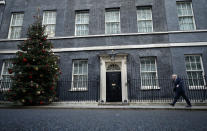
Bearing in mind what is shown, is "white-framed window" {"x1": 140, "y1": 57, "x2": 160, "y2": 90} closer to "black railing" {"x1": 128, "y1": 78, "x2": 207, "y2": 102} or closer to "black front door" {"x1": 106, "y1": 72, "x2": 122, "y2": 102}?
"black railing" {"x1": 128, "y1": 78, "x2": 207, "y2": 102}

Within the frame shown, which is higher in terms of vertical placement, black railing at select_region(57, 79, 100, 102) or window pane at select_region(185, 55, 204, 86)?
window pane at select_region(185, 55, 204, 86)

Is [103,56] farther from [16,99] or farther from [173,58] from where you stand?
[16,99]

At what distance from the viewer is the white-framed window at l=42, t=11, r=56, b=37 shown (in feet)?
39.5

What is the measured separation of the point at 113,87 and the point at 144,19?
20.9 ft

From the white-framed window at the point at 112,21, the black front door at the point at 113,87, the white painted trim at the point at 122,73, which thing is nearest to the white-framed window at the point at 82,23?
the white-framed window at the point at 112,21

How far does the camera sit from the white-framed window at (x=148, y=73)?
977 cm

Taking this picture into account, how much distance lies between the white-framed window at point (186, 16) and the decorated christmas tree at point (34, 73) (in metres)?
10.5

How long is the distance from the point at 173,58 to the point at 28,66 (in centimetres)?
1013

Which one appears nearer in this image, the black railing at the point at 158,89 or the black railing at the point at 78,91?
the black railing at the point at 158,89

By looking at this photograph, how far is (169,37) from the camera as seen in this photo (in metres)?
10.6

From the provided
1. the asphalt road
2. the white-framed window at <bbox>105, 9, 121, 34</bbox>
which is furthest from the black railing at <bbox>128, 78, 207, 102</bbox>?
the asphalt road

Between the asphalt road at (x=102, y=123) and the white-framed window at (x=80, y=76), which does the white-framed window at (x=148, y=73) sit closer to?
the white-framed window at (x=80, y=76)

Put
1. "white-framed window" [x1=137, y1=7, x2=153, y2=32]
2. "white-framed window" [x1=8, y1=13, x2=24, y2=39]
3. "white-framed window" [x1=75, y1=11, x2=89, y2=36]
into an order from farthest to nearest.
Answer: "white-framed window" [x1=8, y1=13, x2=24, y2=39]
"white-framed window" [x1=75, y1=11, x2=89, y2=36]
"white-framed window" [x1=137, y1=7, x2=153, y2=32]

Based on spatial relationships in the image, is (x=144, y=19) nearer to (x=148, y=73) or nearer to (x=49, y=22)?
(x=148, y=73)
